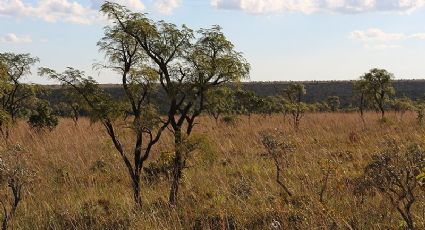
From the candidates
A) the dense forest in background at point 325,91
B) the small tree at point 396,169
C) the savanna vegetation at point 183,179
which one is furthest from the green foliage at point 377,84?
the dense forest in background at point 325,91

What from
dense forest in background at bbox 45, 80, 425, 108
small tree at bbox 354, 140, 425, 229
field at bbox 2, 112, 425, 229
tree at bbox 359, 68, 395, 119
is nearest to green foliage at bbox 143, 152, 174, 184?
field at bbox 2, 112, 425, 229

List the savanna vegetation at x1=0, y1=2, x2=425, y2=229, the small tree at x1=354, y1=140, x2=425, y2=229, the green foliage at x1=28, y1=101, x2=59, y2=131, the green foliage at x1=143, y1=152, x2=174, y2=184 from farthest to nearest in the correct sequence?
the green foliage at x1=28, y1=101, x2=59, y2=131 < the green foliage at x1=143, y1=152, x2=174, y2=184 < the savanna vegetation at x1=0, y1=2, x2=425, y2=229 < the small tree at x1=354, y1=140, x2=425, y2=229

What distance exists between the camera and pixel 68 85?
612 centimetres

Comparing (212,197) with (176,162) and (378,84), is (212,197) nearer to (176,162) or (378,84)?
(176,162)

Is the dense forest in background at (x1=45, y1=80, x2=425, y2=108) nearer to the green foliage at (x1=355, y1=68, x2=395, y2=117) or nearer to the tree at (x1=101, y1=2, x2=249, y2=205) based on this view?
the green foliage at (x1=355, y1=68, x2=395, y2=117)

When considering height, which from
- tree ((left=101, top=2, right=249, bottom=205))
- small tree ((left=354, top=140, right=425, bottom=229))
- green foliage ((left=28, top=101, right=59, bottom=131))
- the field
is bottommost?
the field

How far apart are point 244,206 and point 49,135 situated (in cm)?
1026

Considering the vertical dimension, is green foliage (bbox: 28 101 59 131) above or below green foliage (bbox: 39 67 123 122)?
below

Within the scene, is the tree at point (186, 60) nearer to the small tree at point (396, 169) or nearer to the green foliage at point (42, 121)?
the small tree at point (396, 169)

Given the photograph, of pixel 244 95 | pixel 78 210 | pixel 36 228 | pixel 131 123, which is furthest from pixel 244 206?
pixel 244 95

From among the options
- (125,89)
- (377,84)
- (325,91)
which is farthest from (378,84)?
(325,91)

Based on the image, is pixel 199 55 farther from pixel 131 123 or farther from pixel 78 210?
pixel 78 210

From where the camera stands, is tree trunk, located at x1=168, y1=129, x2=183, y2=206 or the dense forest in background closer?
tree trunk, located at x1=168, y1=129, x2=183, y2=206

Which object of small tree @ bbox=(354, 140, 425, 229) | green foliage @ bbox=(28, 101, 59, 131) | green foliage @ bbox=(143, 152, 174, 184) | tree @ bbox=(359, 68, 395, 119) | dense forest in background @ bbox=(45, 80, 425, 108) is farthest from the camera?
dense forest in background @ bbox=(45, 80, 425, 108)
